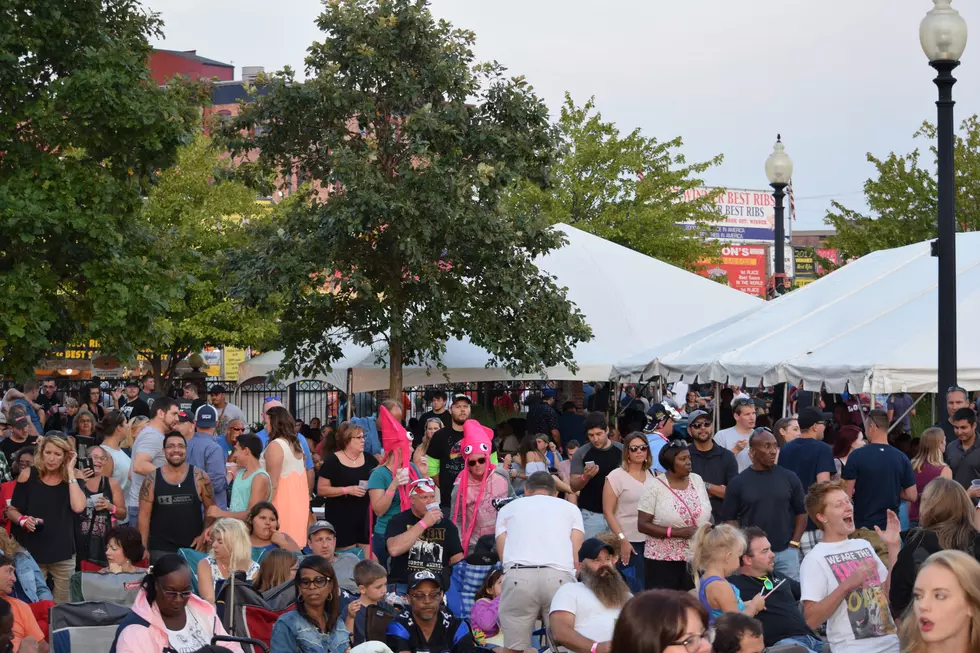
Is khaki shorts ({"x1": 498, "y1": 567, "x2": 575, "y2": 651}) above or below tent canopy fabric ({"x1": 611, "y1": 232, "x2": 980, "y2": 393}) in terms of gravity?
below

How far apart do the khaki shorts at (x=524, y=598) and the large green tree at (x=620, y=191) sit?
30418 millimetres

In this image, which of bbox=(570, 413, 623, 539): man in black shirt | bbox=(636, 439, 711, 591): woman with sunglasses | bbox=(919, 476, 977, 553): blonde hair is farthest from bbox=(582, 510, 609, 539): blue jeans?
bbox=(919, 476, 977, 553): blonde hair

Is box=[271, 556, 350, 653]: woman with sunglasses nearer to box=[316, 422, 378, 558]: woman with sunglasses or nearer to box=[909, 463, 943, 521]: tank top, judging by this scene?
box=[316, 422, 378, 558]: woman with sunglasses

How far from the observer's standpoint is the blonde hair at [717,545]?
7453 millimetres

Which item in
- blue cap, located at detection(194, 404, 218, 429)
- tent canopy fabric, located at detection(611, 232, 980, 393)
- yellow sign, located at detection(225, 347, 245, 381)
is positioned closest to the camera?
blue cap, located at detection(194, 404, 218, 429)

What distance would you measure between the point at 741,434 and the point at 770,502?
286 centimetres

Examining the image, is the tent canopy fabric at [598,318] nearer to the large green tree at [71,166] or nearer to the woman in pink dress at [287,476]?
the large green tree at [71,166]

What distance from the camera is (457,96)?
842 inches

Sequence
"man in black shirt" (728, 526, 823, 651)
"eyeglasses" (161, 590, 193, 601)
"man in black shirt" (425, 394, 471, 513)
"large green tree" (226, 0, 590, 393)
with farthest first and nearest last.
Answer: "large green tree" (226, 0, 590, 393) → "man in black shirt" (425, 394, 471, 513) → "man in black shirt" (728, 526, 823, 651) → "eyeglasses" (161, 590, 193, 601)

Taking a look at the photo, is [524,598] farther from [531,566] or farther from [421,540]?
[421,540]

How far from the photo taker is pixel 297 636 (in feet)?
23.6

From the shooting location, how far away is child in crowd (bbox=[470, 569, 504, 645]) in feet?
30.1

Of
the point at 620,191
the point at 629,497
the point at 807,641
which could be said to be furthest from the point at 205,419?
the point at 620,191

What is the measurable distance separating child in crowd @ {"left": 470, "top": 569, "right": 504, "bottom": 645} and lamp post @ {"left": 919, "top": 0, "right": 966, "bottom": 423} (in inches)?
223
